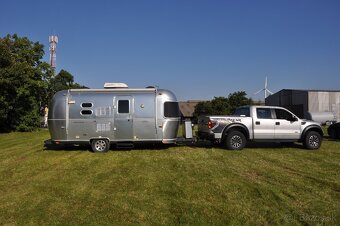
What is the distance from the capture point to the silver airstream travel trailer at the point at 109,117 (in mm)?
14227

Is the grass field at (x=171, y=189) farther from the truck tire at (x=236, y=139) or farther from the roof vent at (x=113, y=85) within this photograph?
the roof vent at (x=113, y=85)

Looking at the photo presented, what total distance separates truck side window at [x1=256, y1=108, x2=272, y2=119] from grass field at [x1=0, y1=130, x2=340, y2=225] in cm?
236

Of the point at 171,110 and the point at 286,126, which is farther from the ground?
the point at 171,110

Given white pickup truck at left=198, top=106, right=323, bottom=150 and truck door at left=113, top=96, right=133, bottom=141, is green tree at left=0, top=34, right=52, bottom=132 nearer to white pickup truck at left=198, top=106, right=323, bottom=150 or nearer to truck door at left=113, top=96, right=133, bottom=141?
truck door at left=113, top=96, right=133, bottom=141

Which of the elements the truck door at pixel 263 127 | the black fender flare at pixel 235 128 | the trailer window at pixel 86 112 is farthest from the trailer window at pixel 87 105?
the truck door at pixel 263 127

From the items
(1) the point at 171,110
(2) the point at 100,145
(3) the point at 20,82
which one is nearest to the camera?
(2) the point at 100,145

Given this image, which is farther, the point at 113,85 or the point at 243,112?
the point at 243,112

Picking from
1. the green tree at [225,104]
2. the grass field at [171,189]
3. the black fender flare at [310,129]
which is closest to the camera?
the grass field at [171,189]

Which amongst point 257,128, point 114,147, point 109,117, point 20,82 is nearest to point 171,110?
point 109,117

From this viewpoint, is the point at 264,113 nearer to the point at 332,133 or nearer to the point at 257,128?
the point at 257,128

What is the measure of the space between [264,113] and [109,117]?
21.1 ft

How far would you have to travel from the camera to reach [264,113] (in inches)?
606

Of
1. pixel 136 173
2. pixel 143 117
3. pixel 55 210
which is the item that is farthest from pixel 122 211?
pixel 143 117

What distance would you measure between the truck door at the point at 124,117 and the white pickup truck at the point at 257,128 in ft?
10.6
